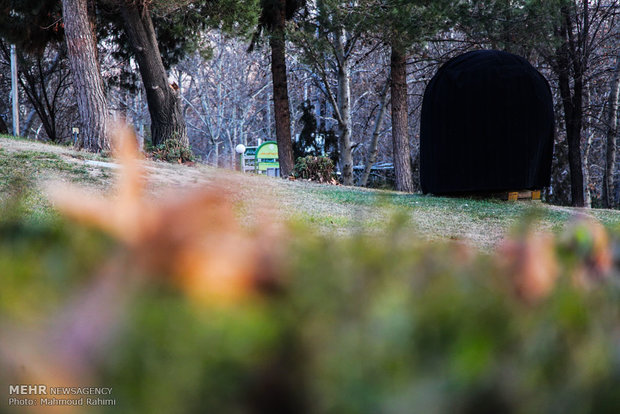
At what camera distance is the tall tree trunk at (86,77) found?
12641 mm

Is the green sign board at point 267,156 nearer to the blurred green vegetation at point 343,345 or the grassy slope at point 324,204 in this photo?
the grassy slope at point 324,204

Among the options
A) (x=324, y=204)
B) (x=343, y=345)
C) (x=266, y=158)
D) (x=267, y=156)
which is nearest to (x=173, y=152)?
(x=324, y=204)

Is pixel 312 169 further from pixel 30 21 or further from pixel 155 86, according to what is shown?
pixel 30 21

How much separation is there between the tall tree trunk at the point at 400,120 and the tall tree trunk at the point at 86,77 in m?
9.07

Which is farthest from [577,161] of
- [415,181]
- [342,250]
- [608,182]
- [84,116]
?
[342,250]

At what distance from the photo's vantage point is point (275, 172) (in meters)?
28.7

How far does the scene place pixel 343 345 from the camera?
49 centimetres

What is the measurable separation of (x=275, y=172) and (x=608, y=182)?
45.0 ft

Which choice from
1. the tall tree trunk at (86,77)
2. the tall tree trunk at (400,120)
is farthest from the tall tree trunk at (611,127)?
the tall tree trunk at (86,77)

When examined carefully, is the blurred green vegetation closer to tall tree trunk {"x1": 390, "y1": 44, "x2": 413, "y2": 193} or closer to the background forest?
the background forest

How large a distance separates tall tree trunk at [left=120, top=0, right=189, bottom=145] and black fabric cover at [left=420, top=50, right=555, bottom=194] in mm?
6475

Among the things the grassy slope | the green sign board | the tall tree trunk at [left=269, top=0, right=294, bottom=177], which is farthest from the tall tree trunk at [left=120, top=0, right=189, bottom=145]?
the green sign board

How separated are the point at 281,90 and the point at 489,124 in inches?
324

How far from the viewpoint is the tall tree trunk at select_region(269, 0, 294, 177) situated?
715 inches
